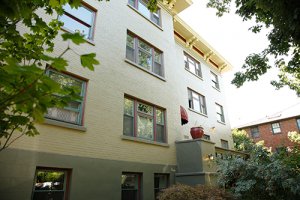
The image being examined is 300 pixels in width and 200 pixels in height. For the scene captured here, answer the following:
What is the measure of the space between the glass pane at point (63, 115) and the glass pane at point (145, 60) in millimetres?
4868

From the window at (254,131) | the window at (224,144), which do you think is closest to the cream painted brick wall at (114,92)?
the window at (224,144)

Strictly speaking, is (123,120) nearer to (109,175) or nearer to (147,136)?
(147,136)

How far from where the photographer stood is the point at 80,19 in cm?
873

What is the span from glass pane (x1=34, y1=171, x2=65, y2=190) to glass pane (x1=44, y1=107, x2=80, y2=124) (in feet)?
5.53

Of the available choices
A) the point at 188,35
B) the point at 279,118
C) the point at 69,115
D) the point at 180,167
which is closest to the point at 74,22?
the point at 69,115

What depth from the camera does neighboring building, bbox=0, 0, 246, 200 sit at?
6148 millimetres

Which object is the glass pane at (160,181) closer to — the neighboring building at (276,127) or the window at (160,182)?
the window at (160,182)

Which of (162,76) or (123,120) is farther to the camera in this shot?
(162,76)

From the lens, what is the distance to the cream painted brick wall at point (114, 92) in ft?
22.6

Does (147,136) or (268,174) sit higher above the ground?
(147,136)

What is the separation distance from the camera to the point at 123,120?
891cm

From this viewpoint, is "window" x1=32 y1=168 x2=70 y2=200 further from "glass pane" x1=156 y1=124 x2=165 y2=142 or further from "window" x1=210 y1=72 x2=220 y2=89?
"window" x1=210 y1=72 x2=220 y2=89

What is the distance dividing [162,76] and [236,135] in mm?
16422

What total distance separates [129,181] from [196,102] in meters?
9.28
